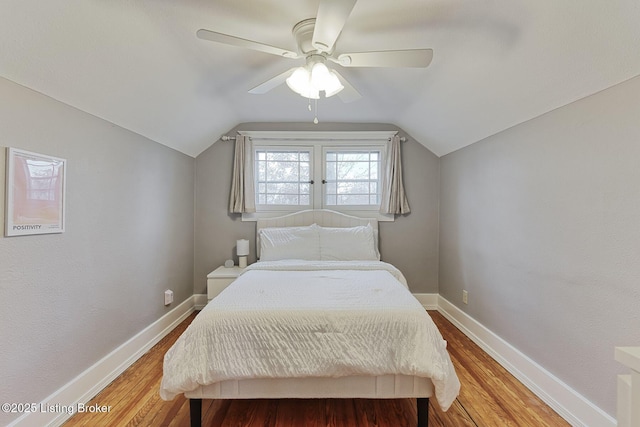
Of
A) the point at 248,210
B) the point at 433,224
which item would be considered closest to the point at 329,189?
the point at 248,210

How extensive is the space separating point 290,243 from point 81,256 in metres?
1.84

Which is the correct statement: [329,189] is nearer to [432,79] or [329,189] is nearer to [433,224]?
[433,224]

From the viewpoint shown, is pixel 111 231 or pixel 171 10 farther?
pixel 111 231

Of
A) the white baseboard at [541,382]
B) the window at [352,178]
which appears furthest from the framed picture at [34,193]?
the white baseboard at [541,382]

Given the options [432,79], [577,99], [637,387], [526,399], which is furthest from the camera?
[432,79]

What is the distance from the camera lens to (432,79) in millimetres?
2342

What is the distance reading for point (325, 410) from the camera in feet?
5.96

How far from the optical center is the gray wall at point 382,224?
Answer: 11.9 ft

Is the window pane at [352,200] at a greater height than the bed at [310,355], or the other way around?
the window pane at [352,200]

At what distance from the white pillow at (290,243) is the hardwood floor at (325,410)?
150 cm

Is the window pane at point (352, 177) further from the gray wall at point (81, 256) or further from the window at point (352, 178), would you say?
the gray wall at point (81, 256)

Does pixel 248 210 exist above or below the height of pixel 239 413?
above

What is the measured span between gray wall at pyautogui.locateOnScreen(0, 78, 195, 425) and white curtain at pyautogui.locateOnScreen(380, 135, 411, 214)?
2.50 metres

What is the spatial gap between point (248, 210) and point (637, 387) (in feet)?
11.0
